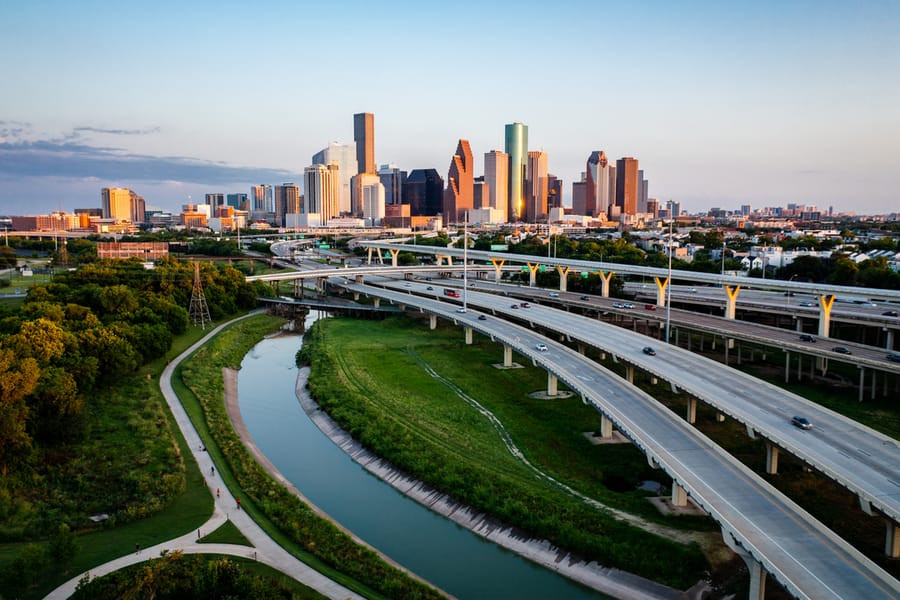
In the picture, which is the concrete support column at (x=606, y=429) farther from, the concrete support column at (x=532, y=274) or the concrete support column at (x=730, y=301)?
the concrete support column at (x=532, y=274)

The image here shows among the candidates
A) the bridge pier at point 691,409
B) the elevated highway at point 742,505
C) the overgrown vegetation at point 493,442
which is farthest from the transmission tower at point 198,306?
the bridge pier at point 691,409

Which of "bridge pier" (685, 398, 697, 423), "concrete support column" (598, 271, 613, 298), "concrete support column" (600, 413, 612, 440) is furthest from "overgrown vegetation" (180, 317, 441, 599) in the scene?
"concrete support column" (598, 271, 613, 298)

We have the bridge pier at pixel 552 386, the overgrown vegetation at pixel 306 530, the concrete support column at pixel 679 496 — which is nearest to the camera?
the overgrown vegetation at pixel 306 530

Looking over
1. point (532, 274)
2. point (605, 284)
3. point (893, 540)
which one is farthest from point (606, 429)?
point (532, 274)

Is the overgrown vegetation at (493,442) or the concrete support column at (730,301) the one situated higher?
the concrete support column at (730,301)

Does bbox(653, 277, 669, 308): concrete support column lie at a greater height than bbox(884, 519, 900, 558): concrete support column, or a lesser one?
greater

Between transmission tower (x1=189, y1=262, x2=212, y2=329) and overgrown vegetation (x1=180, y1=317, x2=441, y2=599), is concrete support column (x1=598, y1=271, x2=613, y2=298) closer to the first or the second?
transmission tower (x1=189, y1=262, x2=212, y2=329)

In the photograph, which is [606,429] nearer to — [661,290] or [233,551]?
[233,551]
